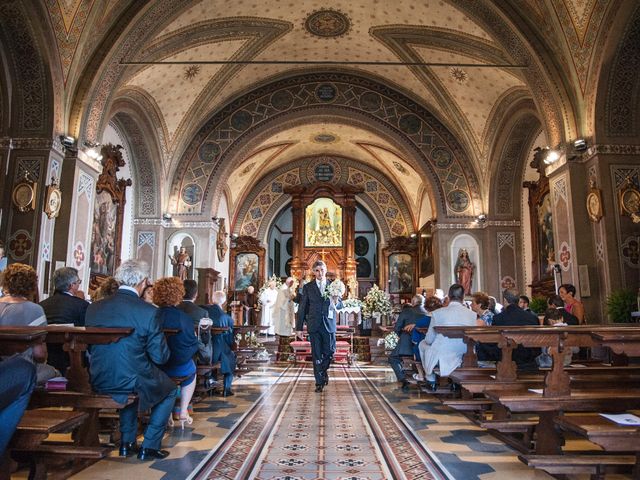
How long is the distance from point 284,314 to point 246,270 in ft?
29.8

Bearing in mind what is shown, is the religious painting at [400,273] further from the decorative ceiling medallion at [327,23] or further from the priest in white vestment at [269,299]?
the decorative ceiling medallion at [327,23]

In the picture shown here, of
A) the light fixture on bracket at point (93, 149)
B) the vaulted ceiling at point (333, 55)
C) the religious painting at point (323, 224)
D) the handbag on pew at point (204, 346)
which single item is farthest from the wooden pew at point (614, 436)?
the religious painting at point (323, 224)

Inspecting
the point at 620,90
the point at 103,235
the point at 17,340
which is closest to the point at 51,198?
the point at 103,235

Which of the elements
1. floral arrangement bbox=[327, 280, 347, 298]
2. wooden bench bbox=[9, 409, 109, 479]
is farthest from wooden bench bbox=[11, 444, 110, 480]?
floral arrangement bbox=[327, 280, 347, 298]

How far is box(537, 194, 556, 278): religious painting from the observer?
12984 mm

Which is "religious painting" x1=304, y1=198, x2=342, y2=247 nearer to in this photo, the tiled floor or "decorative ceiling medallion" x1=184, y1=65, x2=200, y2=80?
"decorative ceiling medallion" x1=184, y1=65, x2=200, y2=80

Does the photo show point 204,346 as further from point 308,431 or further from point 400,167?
point 400,167

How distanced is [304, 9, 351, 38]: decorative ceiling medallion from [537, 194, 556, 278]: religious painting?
656cm

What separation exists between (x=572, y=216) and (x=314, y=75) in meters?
9.05

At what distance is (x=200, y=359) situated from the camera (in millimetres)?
5723

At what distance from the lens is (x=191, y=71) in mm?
13469

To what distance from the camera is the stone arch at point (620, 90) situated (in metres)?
8.62

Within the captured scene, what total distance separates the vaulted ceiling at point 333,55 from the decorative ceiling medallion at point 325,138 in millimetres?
3663

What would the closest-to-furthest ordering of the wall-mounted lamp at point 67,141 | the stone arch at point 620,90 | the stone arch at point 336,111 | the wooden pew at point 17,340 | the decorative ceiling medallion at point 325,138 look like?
the wooden pew at point 17,340 < the stone arch at point 620,90 < the wall-mounted lamp at point 67,141 < the stone arch at point 336,111 < the decorative ceiling medallion at point 325,138
